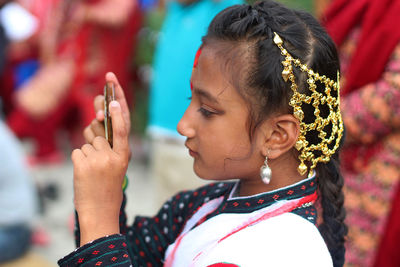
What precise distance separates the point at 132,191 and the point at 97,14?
5.43 feet

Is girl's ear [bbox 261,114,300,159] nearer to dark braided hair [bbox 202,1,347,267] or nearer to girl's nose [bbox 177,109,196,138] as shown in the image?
dark braided hair [bbox 202,1,347,267]

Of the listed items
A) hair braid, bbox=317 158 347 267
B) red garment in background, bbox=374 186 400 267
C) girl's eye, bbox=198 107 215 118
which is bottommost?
red garment in background, bbox=374 186 400 267

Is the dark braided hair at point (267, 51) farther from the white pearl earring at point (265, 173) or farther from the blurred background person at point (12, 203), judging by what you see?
the blurred background person at point (12, 203)

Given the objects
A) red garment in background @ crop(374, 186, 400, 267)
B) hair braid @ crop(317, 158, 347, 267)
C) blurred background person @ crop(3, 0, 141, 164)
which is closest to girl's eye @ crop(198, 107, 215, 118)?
hair braid @ crop(317, 158, 347, 267)

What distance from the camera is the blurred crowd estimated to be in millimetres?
2080

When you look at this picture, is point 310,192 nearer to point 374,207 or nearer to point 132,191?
point 374,207

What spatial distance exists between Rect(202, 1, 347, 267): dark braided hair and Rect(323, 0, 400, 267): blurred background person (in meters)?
0.81

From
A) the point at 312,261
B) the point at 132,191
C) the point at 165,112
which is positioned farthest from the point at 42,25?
the point at 312,261

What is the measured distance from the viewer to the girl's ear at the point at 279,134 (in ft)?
4.06

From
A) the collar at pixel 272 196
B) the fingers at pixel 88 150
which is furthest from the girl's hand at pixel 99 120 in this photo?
the collar at pixel 272 196

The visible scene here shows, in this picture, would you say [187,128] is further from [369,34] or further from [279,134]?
[369,34]

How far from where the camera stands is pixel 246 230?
1.18 metres

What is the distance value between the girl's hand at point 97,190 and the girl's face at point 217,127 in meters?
0.20

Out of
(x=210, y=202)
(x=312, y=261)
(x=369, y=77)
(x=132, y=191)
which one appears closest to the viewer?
(x=312, y=261)
